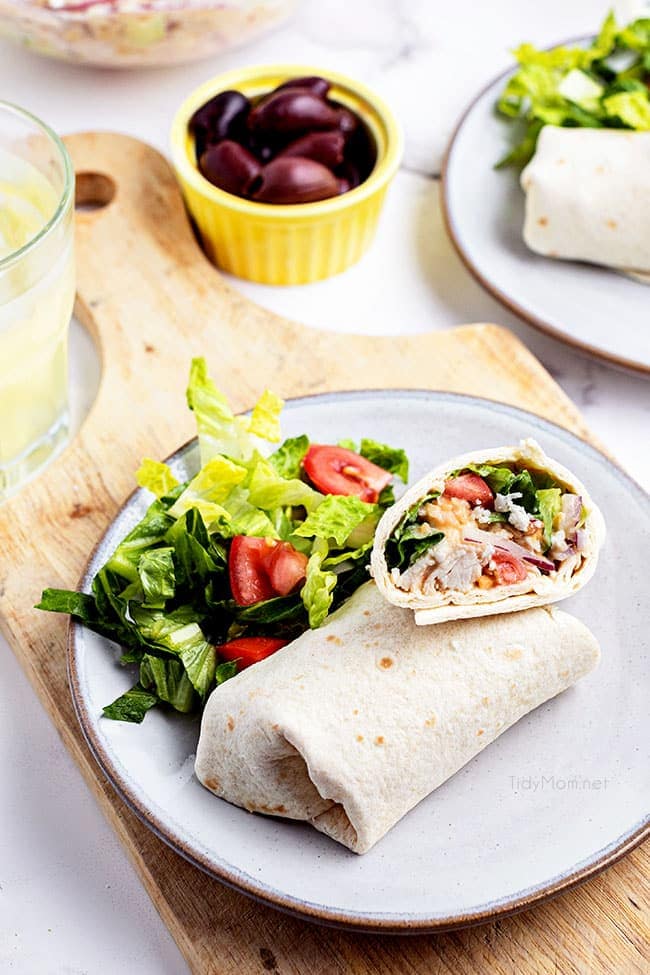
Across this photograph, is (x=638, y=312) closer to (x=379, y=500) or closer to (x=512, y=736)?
(x=379, y=500)

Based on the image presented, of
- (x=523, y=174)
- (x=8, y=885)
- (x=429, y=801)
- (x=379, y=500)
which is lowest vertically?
(x=8, y=885)

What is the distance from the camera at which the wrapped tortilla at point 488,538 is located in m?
2.17

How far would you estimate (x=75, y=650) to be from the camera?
7.48 ft

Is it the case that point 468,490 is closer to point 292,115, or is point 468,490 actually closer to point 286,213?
point 286,213

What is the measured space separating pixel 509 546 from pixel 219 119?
183 cm

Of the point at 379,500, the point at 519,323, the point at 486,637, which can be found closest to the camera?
the point at 486,637

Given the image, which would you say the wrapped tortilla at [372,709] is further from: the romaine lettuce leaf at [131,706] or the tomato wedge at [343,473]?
the tomato wedge at [343,473]

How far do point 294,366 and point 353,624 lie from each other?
3.58 feet


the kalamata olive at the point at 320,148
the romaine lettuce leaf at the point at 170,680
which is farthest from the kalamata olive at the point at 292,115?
the romaine lettuce leaf at the point at 170,680

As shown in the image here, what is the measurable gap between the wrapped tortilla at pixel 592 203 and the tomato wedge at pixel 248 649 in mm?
1660

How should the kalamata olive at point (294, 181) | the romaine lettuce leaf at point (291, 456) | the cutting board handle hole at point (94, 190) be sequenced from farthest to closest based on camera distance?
the cutting board handle hole at point (94, 190)
the kalamata olive at point (294, 181)
the romaine lettuce leaf at point (291, 456)

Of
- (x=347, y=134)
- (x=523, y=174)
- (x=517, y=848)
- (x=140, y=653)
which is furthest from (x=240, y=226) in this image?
(x=517, y=848)

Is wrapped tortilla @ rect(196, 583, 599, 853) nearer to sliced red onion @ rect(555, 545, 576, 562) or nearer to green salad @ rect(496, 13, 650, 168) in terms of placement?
sliced red onion @ rect(555, 545, 576, 562)

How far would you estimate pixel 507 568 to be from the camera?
221 cm
